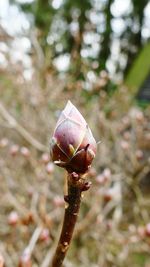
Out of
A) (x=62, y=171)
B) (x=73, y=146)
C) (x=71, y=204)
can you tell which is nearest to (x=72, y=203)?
(x=71, y=204)

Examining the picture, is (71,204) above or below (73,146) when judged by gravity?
below

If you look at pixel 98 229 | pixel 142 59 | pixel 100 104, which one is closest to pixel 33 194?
pixel 98 229

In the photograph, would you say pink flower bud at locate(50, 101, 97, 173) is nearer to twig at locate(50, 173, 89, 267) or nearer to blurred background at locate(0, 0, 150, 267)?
twig at locate(50, 173, 89, 267)

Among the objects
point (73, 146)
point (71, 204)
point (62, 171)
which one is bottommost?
point (62, 171)

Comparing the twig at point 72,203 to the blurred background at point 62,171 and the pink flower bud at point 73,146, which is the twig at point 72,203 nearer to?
the pink flower bud at point 73,146

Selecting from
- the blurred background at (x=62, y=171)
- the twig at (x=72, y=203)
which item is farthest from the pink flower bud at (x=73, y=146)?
the blurred background at (x=62, y=171)

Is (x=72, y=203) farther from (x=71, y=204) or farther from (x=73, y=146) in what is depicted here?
(x=73, y=146)

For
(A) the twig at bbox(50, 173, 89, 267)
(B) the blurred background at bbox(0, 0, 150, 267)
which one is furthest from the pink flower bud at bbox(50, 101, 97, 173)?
(B) the blurred background at bbox(0, 0, 150, 267)

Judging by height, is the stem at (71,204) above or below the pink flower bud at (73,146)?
below

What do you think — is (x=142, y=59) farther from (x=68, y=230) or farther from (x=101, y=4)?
(x=68, y=230)
